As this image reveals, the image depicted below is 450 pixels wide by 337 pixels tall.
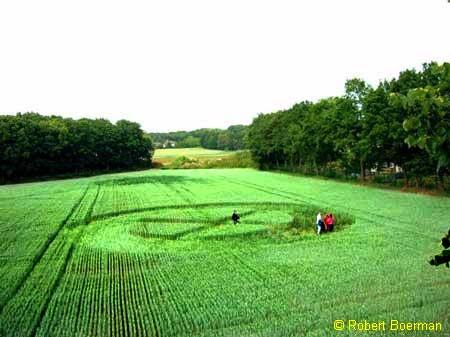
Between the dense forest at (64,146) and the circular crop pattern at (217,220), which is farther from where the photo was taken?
the dense forest at (64,146)

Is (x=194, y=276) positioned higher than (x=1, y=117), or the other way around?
(x=1, y=117)

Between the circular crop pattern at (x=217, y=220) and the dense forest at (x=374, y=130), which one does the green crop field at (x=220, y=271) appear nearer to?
the circular crop pattern at (x=217, y=220)

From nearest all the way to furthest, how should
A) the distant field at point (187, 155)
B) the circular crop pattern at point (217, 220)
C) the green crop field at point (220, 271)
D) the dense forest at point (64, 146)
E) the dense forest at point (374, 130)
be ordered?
the dense forest at point (374, 130) → the green crop field at point (220, 271) → the circular crop pattern at point (217, 220) → the dense forest at point (64, 146) → the distant field at point (187, 155)

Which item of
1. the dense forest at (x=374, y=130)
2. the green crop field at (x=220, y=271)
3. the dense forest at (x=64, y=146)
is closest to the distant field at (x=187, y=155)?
the dense forest at (x=64, y=146)

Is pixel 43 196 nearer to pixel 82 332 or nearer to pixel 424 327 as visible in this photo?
pixel 82 332

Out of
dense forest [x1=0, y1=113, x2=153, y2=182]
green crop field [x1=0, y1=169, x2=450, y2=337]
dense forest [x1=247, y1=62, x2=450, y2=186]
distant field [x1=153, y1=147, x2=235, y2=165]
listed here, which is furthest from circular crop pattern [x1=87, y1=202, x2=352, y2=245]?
distant field [x1=153, y1=147, x2=235, y2=165]

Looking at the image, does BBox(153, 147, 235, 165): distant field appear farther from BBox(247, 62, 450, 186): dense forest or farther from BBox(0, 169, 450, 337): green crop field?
BBox(0, 169, 450, 337): green crop field

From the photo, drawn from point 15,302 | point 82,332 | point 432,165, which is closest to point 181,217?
point 15,302
